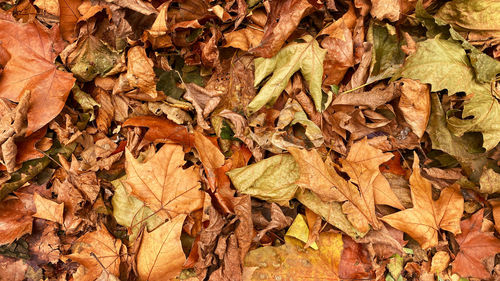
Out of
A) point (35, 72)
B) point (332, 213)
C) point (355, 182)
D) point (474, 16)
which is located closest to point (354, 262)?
point (332, 213)

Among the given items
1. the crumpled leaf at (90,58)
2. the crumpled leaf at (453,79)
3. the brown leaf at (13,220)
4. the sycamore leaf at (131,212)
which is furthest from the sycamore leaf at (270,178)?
the brown leaf at (13,220)

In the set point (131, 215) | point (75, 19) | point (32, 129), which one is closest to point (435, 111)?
point (131, 215)

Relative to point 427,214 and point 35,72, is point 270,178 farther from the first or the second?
point 35,72

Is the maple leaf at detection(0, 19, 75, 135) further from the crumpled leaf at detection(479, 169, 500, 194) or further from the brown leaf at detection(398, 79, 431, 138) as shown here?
the crumpled leaf at detection(479, 169, 500, 194)

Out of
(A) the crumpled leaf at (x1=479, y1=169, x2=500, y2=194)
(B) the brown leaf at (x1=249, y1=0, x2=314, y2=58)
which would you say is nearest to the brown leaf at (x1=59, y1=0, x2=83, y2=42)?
(B) the brown leaf at (x1=249, y1=0, x2=314, y2=58)

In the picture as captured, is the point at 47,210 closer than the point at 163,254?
No

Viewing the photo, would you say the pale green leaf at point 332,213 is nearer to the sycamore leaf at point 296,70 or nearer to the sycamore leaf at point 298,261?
the sycamore leaf at point 298,261
